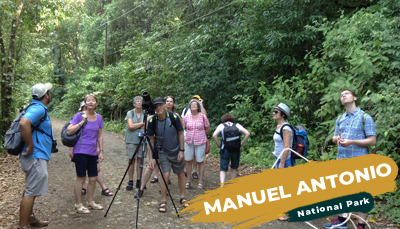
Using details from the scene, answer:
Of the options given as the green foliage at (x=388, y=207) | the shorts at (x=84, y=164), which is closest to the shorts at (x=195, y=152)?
the shorts at (x=84, y=164)

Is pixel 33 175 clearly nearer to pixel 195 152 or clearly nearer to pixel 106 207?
pixel 106 207

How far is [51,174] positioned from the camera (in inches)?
273

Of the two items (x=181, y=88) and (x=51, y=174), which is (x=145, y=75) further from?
(x=51, y=174)

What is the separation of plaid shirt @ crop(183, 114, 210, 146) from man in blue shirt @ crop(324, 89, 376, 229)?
9.03 feet

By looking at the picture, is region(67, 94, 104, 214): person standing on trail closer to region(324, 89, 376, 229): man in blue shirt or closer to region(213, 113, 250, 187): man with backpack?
region(213, 113, 250, 187): man with backpack

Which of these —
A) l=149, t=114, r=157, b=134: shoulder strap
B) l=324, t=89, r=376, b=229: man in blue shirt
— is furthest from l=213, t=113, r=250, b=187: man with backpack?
l=324, t=89, r=376, b=229: man in blue shirt

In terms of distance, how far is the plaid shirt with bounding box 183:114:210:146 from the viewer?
19.4 ft

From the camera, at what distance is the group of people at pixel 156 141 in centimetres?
371

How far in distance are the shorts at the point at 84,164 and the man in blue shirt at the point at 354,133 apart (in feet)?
12.7

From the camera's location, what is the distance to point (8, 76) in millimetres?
8883

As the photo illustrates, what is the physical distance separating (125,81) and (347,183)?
14.8m

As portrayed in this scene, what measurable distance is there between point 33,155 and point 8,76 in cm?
674

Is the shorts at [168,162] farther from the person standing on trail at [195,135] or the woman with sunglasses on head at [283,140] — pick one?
the woman with sunglasses on head at [283,140]

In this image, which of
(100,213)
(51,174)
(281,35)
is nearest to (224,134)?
(100,213)
